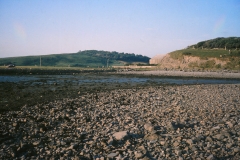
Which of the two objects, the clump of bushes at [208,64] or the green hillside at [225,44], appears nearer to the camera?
the clump of bushes at [208,64]

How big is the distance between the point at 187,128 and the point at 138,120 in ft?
6.79

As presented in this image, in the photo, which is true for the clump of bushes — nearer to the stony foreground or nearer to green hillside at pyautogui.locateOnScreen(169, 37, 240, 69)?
green hillside at pyautogui.locateOnScreen(169, 37, 240, 69)

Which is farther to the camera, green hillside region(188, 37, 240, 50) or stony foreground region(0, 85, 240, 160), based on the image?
green hillside region(188, 37, 240, 50)

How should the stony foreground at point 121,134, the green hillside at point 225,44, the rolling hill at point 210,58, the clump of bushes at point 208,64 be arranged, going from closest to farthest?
the stony foreground at point 121,134
the rolling hill at point 210,58
the clump of bushes at point 208,64
the green hillside at point 225,44

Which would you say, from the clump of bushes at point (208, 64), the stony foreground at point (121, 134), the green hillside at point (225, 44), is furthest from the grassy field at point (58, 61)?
the stony foreground at point (121, 134)

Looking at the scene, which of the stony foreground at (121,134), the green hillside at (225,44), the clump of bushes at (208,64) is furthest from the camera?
the green hillside at (225,44)

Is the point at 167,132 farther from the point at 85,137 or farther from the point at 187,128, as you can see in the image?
the point at 85,137

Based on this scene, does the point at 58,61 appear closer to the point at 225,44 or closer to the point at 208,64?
the point at 225,44

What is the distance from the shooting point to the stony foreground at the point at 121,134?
5.25 metres

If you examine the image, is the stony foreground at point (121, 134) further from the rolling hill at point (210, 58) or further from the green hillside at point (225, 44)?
the green hillside at point (225, 44)

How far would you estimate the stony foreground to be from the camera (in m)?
5.25

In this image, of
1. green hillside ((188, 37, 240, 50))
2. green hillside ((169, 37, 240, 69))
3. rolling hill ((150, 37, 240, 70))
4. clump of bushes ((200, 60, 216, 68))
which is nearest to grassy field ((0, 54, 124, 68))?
green hillside ((188, 37, 240, 50))

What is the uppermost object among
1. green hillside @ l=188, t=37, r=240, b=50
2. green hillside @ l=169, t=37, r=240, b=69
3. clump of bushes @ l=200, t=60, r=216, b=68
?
green hillside @ l=188, t=37, r=240, b=50

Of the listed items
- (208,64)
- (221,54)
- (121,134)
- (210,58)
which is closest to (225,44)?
(221,54)
